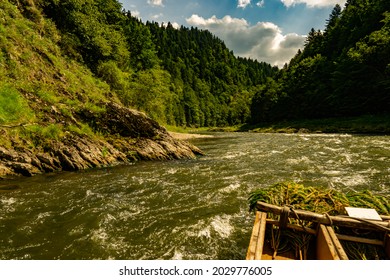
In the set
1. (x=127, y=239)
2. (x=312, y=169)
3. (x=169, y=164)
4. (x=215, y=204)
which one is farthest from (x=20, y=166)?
(x=312, y=169)

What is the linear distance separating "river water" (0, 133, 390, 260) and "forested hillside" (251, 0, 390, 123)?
44426 millimetres

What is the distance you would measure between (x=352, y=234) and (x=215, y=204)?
551 cm

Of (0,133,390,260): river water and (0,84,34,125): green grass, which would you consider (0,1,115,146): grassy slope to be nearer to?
(0,84,34,125): green grass

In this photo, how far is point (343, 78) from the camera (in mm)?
63188

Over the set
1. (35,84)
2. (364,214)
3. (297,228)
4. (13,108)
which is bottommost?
(297,228)

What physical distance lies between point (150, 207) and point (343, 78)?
6723 centimetres

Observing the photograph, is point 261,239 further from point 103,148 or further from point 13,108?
point 13,108

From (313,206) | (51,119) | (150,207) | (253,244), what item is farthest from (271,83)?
(253,244)

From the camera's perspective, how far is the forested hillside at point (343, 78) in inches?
2117

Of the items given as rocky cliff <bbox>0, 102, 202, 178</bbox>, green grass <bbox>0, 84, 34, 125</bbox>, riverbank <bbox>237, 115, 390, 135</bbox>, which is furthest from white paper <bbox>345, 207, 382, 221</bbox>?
riverbank <bbox>237, 115, 390, 135</bbox>

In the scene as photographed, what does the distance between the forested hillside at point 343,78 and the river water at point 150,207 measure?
4443cm

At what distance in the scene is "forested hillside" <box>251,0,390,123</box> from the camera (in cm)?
5378

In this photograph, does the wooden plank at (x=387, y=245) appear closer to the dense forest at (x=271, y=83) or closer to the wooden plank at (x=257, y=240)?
the wooden plank at (x=257, y=240)

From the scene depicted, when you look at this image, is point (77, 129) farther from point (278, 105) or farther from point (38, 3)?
point (278, 105)
